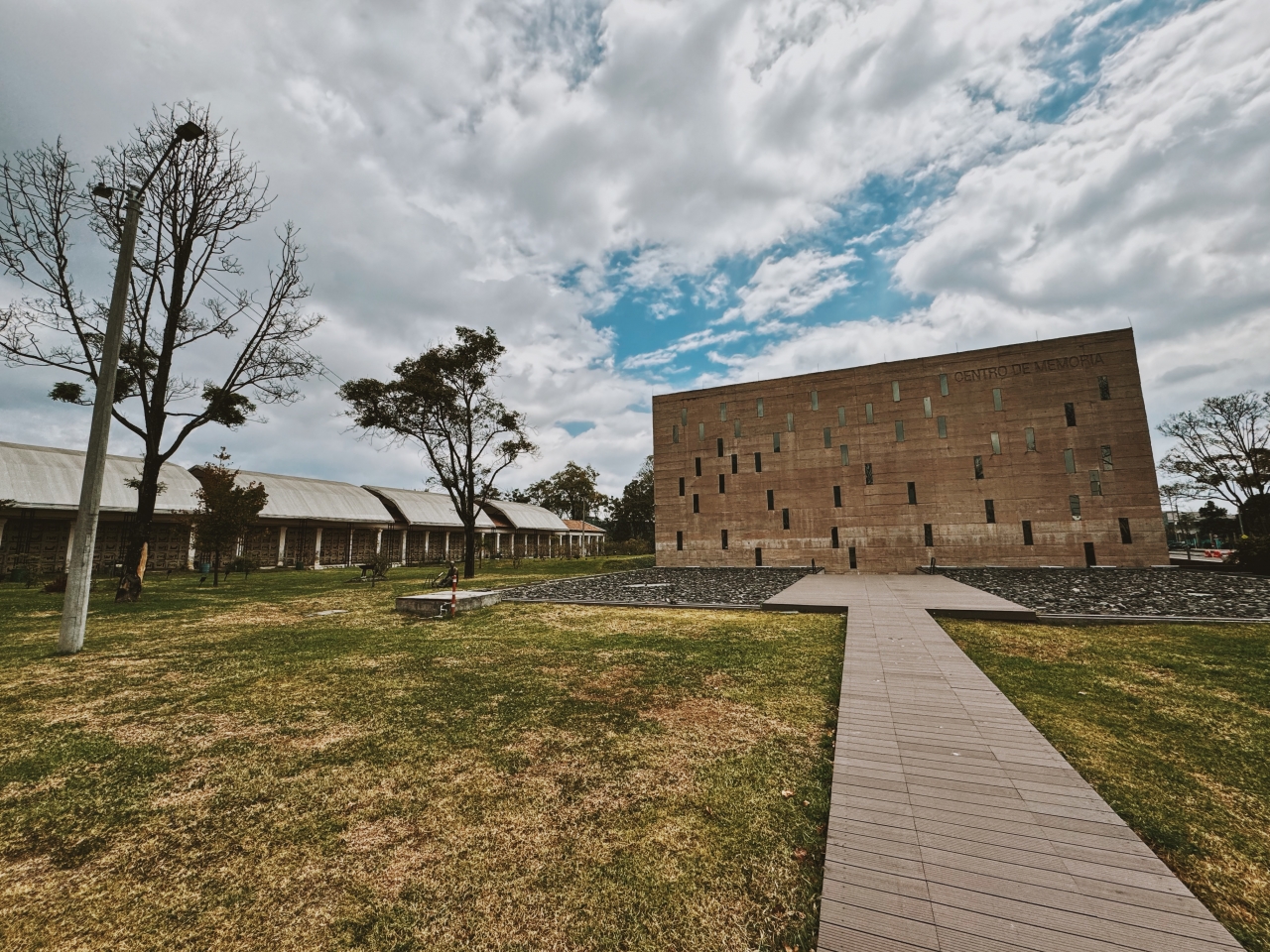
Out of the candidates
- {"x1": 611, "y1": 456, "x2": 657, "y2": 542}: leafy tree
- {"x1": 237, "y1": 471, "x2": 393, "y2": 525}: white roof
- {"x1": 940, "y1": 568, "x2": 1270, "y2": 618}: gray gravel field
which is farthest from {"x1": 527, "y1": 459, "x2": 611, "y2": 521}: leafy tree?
{"x1": 940, "y1": 568, "x2": 1270, "y2": 618}: gray gravel field

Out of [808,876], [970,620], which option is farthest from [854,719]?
[970,620]

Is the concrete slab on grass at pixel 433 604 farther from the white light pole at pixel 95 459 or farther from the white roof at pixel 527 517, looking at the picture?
the white roof at pixel 527 517

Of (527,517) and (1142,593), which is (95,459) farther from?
(527,517)

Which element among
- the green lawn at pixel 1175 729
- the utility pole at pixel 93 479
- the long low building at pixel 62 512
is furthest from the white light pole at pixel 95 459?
the long low building at pixel 62 512

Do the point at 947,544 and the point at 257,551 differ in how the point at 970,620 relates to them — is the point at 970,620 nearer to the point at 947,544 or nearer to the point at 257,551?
the point at 947,544

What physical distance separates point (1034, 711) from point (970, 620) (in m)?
6.23

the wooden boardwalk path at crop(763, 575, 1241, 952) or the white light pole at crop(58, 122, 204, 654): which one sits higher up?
the white light pole at crop(58, 122, 204, 654)

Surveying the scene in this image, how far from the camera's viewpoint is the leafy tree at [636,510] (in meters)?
72.2

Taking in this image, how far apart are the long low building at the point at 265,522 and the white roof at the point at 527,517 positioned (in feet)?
0.52

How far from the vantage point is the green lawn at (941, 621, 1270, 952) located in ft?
9.78

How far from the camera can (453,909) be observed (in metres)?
2.63

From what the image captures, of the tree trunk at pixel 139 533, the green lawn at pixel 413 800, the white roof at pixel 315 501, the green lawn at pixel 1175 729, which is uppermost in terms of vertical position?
the white roof at pixel 315 501

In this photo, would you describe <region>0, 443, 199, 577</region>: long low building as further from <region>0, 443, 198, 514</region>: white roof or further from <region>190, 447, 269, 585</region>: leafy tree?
<region>190, 447, 269, 585</region>: leafy tree

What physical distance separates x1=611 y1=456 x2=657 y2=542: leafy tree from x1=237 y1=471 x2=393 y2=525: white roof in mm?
39364
